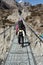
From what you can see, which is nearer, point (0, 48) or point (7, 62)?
point (7, 62)

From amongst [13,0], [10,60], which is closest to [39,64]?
[10,60]

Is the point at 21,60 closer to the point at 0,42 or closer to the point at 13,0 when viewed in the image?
the point at 0,42

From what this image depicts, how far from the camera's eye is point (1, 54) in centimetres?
1369

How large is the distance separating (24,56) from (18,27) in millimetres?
3798

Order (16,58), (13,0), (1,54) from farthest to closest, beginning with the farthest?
(13,0) → (1,54) → (16,58)

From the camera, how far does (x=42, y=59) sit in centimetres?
934

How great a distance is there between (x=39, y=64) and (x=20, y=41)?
21.8 ft

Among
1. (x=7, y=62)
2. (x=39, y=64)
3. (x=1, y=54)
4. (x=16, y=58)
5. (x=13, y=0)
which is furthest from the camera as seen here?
(x=13, y=0)

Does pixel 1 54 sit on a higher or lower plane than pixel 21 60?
lower

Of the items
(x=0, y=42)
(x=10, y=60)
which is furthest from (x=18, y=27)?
(x=10, y=60)

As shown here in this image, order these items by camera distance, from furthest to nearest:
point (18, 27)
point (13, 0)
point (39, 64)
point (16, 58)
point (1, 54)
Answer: point (13, 0)
point (18, 27)
point (1, 54)
point (16, 58)
point (39, 64)

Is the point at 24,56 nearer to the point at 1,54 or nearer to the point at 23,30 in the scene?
the point at 1,54

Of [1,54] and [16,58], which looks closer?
[16,58]

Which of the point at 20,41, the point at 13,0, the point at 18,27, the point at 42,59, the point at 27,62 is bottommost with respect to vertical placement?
the point at 13,0
